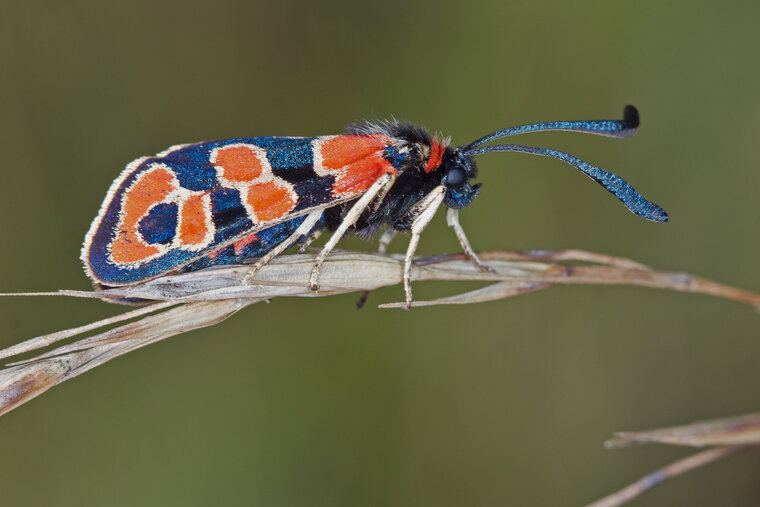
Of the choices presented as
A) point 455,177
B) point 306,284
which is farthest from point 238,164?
point 455,177

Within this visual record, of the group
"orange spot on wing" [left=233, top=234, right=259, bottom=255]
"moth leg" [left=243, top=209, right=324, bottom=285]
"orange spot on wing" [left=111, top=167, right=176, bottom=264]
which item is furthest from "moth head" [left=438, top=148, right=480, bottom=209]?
"orange spot on wing" [left=111, top=167, right=176, bottom=264]

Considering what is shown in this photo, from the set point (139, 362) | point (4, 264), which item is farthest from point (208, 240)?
point (4, 264)

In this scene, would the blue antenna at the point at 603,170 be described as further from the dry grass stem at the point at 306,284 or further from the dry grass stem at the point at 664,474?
the dry grass stem at the point at 664,474

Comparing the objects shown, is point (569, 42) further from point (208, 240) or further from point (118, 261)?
point (118, 261)

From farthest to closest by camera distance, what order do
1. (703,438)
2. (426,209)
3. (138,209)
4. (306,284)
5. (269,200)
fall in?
(426,209), (269,200), (138,209), (306,284), (703,438)

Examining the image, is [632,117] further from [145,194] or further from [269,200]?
[145,194]

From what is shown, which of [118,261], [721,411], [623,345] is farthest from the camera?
[623,345]

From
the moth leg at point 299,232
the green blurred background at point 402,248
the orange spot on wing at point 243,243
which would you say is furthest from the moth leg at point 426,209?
the green blurred background at point 402,248
